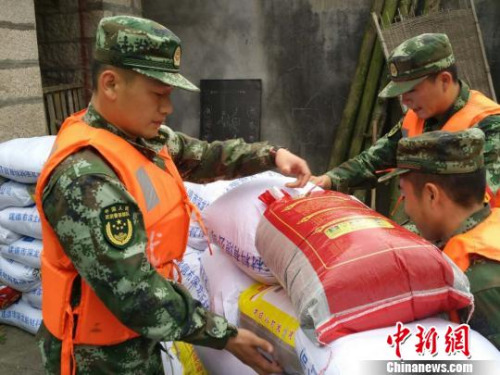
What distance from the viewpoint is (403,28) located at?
4.09m

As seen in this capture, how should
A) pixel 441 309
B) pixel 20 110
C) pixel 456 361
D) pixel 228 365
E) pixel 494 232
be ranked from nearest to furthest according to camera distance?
pixel 456 361
pixel 441 309
pixel 494 232
pixel 228 365
pixel 20 110

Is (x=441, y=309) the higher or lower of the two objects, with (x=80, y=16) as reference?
lower

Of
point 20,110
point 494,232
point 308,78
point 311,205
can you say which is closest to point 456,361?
point 494,232

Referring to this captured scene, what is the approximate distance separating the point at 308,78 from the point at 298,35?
0.44 m

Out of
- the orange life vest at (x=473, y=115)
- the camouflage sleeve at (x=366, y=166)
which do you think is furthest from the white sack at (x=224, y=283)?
the orange life vest at (x=473, y=115)

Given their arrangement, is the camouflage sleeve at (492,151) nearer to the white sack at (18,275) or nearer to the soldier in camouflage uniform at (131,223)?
the soldier in camouflage uniform at (131,223)

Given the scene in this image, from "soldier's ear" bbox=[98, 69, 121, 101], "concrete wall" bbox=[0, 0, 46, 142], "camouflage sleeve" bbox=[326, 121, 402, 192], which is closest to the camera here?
"soldier's ear" bbox=[98, 69, 121, 101]

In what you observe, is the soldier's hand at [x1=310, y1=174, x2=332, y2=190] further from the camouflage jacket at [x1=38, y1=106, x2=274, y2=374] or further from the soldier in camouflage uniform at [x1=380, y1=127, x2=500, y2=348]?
the camouflage jacket at [x1=38, y1=106, x2=274, y2=374]

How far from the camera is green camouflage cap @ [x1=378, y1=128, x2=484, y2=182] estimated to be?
59.6 inches

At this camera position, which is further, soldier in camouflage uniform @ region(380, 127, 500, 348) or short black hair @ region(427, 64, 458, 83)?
short black hair @ region(427, 64, 458, 83)

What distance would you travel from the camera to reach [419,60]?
225cm

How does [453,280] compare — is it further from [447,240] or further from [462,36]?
[462,36]

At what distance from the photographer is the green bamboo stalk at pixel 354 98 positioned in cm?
452

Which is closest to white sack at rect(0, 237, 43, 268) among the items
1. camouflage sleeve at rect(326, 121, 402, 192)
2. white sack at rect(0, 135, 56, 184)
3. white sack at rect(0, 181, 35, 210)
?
white sack at rect(0, 181, 35, 210)
